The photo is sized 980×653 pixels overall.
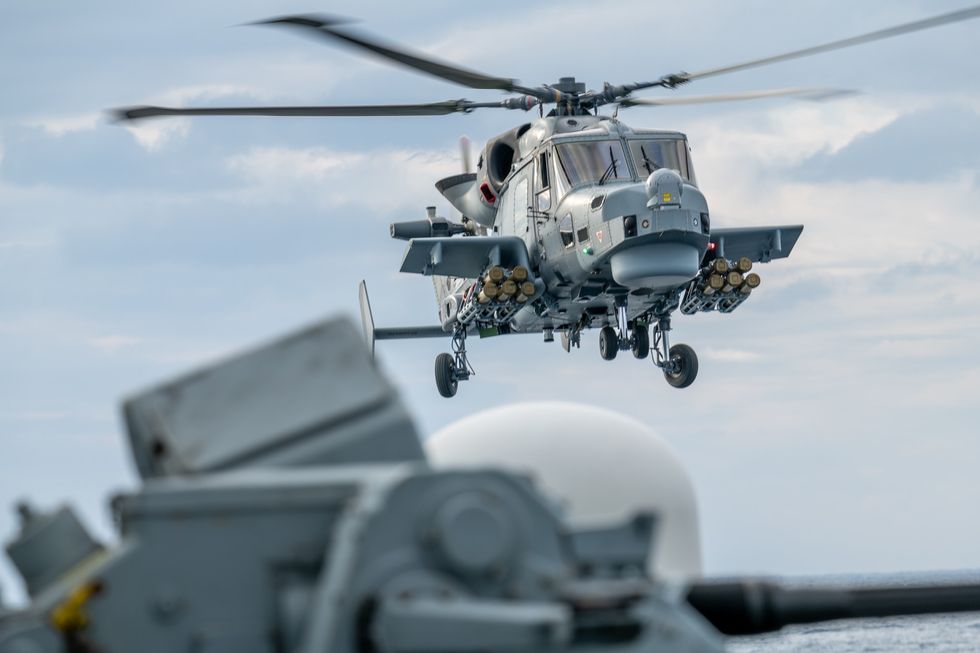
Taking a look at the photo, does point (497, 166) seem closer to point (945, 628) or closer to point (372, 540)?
point (372, 540)

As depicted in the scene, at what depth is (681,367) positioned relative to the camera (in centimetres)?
2795

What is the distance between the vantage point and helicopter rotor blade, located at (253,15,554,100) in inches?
690

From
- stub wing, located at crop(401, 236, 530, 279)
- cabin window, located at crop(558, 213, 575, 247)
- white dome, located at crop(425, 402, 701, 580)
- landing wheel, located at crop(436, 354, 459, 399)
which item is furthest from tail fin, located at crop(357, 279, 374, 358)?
white dome, located at crop(425, 402, 701, 580)

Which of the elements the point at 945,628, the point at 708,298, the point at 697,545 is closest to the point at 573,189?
the point at 708,298

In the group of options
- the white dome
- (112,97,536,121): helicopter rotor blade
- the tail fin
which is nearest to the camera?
the white dome

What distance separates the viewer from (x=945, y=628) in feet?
168

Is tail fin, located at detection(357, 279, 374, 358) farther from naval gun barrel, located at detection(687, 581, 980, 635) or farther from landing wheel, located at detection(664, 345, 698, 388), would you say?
naval gun barrel, located at detection(687, 581, 980, 635)

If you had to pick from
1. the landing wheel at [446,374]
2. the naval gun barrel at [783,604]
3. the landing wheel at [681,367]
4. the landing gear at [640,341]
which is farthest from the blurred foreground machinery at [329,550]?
the landing wheel at [446,374]

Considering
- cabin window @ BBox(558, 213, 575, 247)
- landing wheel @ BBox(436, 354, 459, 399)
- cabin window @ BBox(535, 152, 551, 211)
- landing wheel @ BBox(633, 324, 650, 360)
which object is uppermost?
cabin window @ BBox(535, 152, 551, 211)

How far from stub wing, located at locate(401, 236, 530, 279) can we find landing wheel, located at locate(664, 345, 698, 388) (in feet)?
10.4

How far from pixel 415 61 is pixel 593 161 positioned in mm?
4260

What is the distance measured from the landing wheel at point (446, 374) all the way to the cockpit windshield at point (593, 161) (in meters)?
6.11

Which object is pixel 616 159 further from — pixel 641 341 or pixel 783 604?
pixel 783 604

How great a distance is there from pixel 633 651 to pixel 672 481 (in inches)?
42.8
